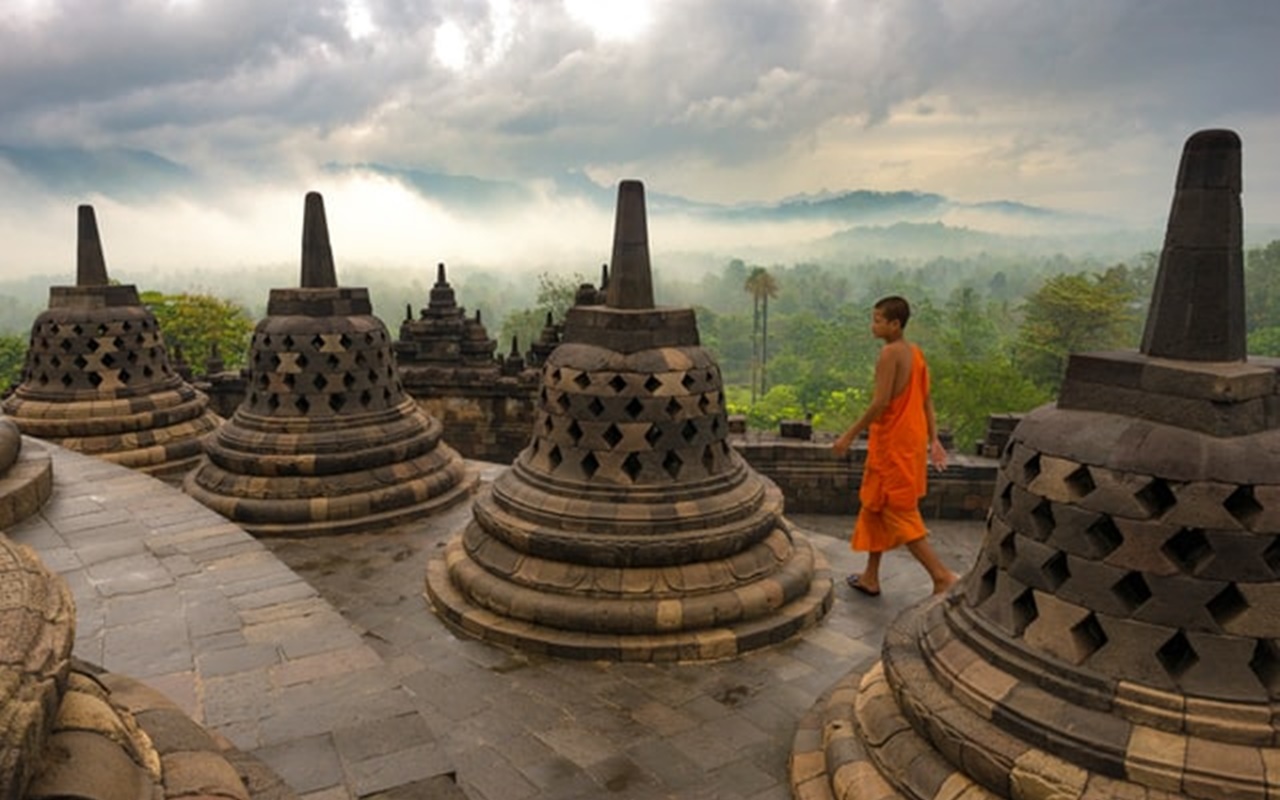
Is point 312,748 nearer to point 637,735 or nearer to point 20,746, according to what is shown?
point 20,746

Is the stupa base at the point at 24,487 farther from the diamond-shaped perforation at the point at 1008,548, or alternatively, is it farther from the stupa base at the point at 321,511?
the diamond-shaped perforation at the point at 1008,548

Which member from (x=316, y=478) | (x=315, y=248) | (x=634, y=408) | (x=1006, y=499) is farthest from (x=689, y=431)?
(x=315, y=248)

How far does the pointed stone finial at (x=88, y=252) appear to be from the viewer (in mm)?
11195

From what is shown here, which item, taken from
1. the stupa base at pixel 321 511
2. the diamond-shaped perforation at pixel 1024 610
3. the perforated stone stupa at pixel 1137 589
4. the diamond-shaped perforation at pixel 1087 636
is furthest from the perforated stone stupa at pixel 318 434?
the diamond-shaped perforation at pixel 1087 636

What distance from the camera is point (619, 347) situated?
260 inches

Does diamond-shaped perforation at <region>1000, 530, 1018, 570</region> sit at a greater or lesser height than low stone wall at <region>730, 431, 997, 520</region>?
greater

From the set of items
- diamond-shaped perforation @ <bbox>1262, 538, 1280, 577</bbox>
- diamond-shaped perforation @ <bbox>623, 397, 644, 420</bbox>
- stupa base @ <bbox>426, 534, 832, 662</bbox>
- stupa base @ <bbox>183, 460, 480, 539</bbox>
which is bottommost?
stupa base @ <bbox>426, 534, 832, 662</bbox>

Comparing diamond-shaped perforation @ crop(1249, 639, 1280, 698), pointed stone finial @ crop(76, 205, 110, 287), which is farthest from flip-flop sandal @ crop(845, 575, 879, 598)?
pointed stone finial @ crop(76, 205, 110, 287)

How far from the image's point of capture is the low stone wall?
430 inches

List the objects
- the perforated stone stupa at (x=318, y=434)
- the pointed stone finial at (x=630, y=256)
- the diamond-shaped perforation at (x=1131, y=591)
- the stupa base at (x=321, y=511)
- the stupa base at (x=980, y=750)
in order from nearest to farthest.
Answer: the stupa base at (x=980, y=750), the diamond-shaped perforation at (x=1131, y=591), the pointed stone finial at (x=630, y=256), the stupa base at (x=321, y=511), the perforated stone stupa at (x=318, y=434)

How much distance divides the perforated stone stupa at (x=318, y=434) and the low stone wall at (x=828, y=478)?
4.24 meters

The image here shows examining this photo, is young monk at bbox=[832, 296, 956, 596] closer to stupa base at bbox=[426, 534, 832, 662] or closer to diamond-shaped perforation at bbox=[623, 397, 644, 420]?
stupa base at bbox=[426, 534, 832, 662]

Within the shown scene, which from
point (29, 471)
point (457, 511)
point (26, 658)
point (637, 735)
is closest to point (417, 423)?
point (457, 511)

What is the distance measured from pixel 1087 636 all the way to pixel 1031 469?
0.76 metres
